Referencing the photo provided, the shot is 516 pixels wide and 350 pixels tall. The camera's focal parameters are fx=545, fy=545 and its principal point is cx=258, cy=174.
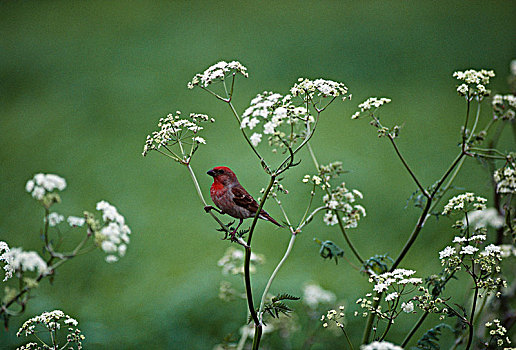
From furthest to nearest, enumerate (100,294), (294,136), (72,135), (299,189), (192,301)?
1. (72,135)
2. (299,189)
3. (100,294)
4. (192,301)
5. (294,136)

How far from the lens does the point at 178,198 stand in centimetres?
434

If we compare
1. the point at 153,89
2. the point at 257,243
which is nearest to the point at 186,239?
the point at 257,243

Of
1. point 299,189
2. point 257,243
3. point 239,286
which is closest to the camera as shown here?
point 239,286

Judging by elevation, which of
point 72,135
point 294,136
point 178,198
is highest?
point 72,135

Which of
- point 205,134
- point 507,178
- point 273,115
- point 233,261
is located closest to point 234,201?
point 273,115

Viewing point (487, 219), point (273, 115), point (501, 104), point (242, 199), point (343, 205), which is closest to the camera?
point (273, 115)

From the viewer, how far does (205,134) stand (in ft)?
16.7

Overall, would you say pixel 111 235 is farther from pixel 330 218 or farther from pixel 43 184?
pixel 330 218

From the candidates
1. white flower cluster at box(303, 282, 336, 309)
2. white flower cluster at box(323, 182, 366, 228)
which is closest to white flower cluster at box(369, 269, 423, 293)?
white flower cluster at box(323, 182, 366, 228)

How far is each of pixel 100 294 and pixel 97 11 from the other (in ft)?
16.5

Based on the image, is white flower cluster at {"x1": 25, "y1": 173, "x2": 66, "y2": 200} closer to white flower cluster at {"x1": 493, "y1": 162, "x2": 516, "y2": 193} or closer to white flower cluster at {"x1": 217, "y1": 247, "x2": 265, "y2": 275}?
white flower cluster at {"x1": 217, "y1": 247, "x2": 265, "y2": 275}

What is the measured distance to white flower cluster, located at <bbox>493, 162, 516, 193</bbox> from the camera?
60.1 inches

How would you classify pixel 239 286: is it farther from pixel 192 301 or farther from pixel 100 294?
pixel 100 294

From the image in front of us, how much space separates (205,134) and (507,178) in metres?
3.76
